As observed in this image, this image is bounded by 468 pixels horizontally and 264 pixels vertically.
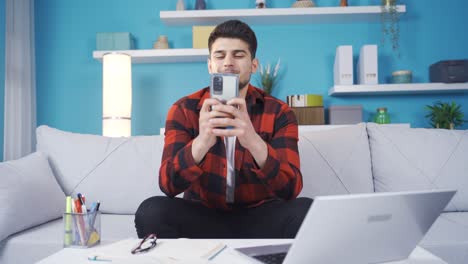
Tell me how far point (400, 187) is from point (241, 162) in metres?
0.84

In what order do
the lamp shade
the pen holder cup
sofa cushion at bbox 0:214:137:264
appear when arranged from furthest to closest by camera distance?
the lamp shade, sofa cushion at bbox 0:214:137:264, the pen holder cup

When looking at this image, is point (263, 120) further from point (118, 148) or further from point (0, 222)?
point (0, 222)

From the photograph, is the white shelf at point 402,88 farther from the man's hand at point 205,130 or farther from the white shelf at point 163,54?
the man's hand at point 205,130

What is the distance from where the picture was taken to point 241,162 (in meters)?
1.33

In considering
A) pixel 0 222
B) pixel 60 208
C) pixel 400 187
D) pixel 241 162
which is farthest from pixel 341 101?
pixel 0 222

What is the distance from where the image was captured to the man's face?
1.31 metres

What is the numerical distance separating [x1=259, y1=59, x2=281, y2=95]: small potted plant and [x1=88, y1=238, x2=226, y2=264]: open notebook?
211 cm

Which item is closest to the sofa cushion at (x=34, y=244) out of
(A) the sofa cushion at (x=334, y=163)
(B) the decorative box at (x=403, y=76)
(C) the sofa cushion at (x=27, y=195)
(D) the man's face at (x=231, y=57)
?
(C) the sofa cushion at (x=27, y=195)

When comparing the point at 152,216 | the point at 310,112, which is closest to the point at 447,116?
the point at 310,112

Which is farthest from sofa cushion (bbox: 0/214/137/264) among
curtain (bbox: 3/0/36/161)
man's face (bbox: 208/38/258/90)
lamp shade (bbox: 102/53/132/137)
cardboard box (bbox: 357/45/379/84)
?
cardboard box (bbox: 357/45/379/84)

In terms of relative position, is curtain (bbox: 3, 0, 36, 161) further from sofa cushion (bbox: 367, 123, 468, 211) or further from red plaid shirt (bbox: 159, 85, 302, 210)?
sofa cushion (bbox: 367, 123, 468, 211)

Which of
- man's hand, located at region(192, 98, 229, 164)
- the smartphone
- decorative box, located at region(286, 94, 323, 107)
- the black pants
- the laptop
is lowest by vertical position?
the black pants

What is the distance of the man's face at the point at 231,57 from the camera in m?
1.31

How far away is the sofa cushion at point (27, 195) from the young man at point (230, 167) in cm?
56
